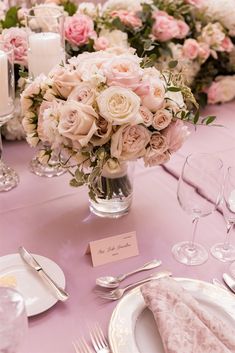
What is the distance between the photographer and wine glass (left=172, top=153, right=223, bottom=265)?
99cm

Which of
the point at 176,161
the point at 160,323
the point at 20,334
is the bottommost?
the point at 176,161

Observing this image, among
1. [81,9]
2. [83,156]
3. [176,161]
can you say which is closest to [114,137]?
[83,156]

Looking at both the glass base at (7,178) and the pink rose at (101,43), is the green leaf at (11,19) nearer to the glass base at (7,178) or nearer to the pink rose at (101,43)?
the pink rose at (101,43)

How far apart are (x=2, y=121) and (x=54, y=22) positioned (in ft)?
1.10

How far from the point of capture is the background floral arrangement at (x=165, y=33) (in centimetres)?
148

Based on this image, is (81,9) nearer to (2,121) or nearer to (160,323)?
(2,121)

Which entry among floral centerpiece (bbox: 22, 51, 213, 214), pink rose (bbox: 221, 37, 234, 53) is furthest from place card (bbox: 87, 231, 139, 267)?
pink rose (bbox: 221, 37, 234, 53)

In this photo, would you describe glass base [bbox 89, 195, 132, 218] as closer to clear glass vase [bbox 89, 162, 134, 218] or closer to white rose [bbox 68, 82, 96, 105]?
clear glass vase [bbox 89, 162, 134, 218]

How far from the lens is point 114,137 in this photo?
936 millimetres

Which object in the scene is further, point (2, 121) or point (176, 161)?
point (176, 161)

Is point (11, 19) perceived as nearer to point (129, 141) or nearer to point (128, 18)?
point (128, 18)

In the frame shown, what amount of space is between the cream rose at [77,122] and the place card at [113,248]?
0.73 ft

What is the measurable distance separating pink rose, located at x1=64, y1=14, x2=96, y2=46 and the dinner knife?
34.9 inches

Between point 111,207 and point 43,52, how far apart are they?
476 millimetres
